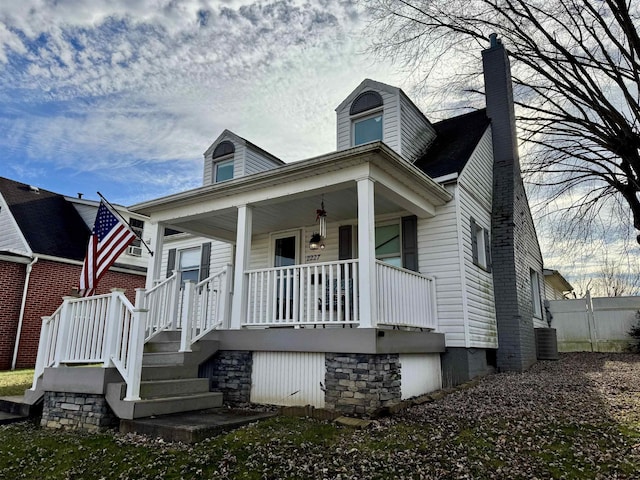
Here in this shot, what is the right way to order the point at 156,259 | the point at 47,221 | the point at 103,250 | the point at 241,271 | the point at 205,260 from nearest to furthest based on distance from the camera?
the point at 103,250 < the point at 241,271 < the point at 156,259 < the point at 205,260 < the point at 47,221

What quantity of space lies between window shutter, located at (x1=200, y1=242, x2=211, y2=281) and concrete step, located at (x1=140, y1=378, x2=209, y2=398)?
5.19m

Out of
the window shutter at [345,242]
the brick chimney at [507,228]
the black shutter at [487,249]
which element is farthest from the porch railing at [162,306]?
the brick chimney at [507,228]

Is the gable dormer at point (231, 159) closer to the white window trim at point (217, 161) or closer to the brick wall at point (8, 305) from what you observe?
the white window trim at point (217, 161)

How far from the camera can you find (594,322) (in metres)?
13.2

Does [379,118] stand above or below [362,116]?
below

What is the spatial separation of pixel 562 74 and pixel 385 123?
3655mm

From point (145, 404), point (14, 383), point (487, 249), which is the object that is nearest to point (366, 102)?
point (487, 249)

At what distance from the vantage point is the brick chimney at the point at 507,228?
8758 mm

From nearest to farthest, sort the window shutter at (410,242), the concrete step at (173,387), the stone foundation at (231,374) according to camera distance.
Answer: the concrete step at (173,387), the stone foundation at (231,374), the window shutter at (410,242)

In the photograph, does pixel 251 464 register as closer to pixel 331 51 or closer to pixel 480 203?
pixel 480 203

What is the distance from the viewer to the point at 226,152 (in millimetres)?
10938

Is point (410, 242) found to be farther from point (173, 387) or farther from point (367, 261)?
point (173, 387)

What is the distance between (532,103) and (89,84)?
10287 mm

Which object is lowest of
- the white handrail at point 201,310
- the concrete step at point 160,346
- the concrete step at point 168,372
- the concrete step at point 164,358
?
the concrete step at point 168,372
